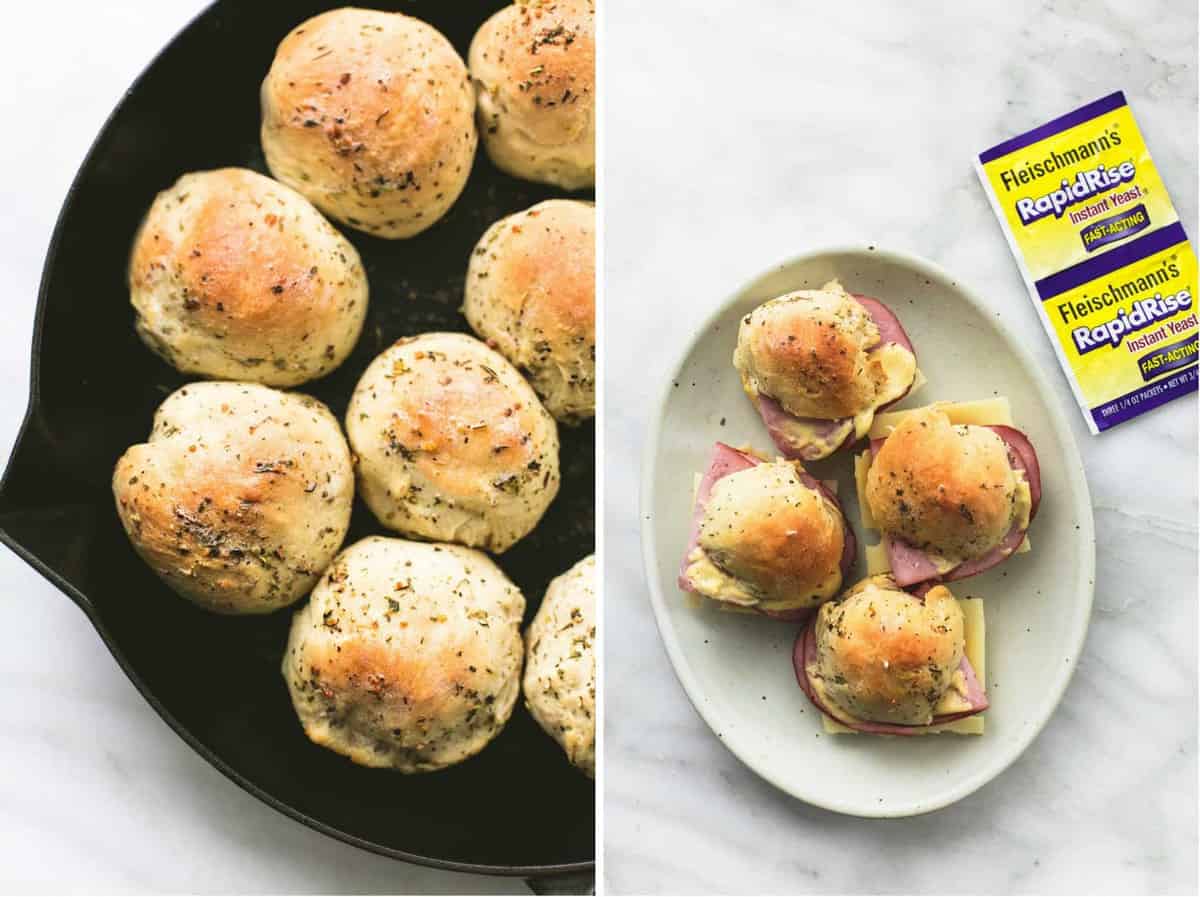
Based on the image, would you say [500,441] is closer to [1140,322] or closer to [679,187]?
[679,187]

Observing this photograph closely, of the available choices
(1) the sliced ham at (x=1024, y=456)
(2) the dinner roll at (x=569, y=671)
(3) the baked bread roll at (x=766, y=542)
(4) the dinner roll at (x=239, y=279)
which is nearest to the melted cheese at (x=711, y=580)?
(3) the baked bread roll at (x=766, y=542)

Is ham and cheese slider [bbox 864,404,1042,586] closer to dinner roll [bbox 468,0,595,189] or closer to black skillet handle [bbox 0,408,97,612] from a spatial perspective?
dinner roll [bbox 468,0,595,189]

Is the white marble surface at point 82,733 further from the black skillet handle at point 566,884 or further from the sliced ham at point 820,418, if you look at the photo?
the sliced ham at point 820,418

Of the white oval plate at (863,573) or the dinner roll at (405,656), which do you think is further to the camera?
the dinner roll at (405,656)

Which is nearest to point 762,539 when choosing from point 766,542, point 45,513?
point 766,542

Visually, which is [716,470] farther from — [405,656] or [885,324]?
[405,656]

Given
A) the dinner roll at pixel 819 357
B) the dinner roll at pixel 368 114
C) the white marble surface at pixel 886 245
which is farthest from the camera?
the dinner roll at pixel 368 114

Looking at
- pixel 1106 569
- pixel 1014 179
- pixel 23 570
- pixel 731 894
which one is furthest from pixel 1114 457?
pixel 23 570
